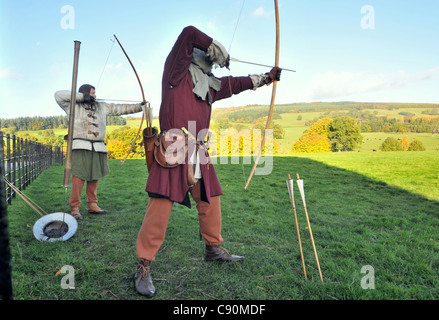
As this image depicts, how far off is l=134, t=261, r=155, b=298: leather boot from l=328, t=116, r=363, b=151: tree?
82.2 ft

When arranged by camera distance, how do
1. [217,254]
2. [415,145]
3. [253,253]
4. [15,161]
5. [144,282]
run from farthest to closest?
[415,145] < [15,161] < [253,253] < [217,254] < [144,282]

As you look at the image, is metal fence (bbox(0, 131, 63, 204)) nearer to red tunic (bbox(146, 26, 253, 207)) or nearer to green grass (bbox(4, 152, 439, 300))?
green grass (bbox(4, 152, 439, 300))

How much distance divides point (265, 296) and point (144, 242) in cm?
93

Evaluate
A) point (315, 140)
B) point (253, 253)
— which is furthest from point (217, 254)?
point (315, 140)

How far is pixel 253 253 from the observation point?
2.82 meters

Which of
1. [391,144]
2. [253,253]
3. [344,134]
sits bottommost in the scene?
[253,253]

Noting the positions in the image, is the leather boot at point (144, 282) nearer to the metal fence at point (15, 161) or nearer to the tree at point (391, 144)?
the metal fence at point (15, 161)

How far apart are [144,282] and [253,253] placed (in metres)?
1.15

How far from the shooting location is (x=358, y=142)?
2433 cm

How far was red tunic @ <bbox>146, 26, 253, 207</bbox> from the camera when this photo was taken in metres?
2.11

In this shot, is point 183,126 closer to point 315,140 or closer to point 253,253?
point 253,253

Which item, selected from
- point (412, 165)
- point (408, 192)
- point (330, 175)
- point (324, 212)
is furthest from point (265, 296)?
point (412, 165)

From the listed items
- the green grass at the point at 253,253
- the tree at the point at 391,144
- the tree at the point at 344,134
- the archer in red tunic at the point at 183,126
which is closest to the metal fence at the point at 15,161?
the green grass at the point at 253,253

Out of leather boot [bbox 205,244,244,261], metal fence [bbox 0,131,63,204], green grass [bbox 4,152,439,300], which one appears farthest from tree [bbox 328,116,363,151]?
leather boot [bbox 205,244,244,261]
